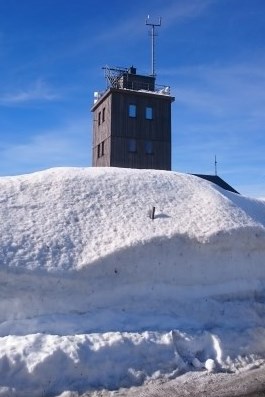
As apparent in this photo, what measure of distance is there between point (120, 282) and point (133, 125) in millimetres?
28219

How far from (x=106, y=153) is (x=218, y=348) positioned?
29.2 meters

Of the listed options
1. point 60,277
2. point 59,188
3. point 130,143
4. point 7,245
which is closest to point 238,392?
point 60,277

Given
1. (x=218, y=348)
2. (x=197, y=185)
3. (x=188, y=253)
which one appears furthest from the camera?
(x=197, y=185)

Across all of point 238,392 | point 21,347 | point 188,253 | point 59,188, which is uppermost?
point 59,188

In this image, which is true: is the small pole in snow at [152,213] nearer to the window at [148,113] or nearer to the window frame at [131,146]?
the window frame at [131,146]

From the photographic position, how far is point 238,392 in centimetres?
757

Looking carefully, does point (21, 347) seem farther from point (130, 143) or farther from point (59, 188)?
point (130, 143)

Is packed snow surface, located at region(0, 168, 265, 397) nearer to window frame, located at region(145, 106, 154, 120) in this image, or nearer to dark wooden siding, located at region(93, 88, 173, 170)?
dark wooden siding, located at region(93, 88, 173, 170)

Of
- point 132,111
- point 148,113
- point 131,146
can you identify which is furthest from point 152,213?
point 148,113

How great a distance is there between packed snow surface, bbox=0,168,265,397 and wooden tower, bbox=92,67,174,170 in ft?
72.9

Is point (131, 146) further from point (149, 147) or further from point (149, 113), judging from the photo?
point (149, 113)

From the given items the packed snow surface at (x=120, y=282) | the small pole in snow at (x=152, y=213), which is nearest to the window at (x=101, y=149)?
the packed snow surface at (x=120, y=282)

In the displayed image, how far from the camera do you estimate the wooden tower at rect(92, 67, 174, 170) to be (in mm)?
37125

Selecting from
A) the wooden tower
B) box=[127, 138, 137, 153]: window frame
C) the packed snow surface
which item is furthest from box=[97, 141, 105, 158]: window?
the packed snow surface
